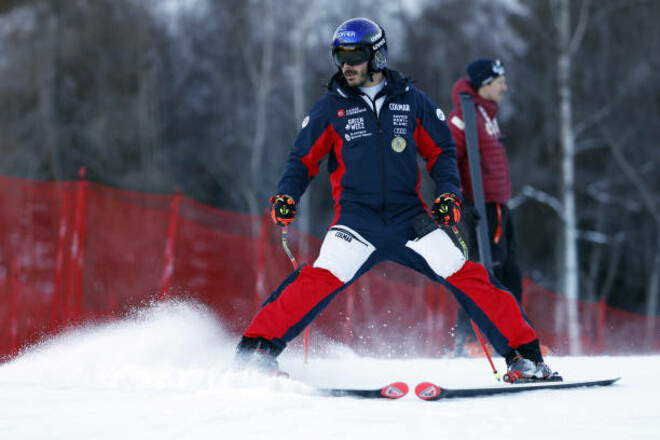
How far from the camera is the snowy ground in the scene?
2.29 meters

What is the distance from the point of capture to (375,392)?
2955 millimetres

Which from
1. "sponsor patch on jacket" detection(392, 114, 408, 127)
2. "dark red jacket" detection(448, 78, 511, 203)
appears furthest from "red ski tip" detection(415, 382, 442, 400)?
"dark red jacket" detection(448, 78, 511, 203)

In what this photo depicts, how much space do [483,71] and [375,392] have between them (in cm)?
291

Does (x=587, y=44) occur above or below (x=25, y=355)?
above

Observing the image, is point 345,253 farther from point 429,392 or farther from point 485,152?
point 485,152

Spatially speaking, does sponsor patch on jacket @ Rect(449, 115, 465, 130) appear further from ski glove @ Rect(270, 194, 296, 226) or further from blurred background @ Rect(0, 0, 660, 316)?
blurred background @ Rect(0, 0, 660, 316)

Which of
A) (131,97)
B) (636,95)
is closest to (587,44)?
(636,95)

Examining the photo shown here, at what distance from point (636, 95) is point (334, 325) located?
1238 cm

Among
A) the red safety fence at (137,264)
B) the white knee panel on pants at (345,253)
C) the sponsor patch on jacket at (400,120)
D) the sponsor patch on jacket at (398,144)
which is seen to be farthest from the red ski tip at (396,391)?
the red safety fence at (137,264)

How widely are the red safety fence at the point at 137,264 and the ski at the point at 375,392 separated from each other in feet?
8.52

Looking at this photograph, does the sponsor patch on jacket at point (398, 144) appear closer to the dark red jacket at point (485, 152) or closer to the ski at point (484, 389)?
the ski at point (484, 389)

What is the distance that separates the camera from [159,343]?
410cm

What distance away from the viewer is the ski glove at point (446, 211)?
3363 millimetres

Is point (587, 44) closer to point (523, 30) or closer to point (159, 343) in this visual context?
point (523, 30)
